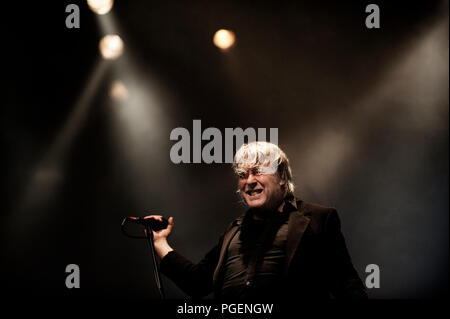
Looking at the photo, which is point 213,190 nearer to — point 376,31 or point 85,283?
point 85,283

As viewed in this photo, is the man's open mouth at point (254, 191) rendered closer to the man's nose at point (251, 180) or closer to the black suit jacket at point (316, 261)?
the man's nose at point (251, 180)

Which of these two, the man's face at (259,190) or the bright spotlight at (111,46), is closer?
the man's face at (259,190)

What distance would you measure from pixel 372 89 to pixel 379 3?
0.65 meters

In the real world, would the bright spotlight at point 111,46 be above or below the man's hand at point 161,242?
above

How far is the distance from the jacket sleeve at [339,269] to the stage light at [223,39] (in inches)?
67.1

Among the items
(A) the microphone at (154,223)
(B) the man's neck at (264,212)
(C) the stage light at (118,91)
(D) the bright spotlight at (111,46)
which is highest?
(D) the bright spotlight at (111,46)

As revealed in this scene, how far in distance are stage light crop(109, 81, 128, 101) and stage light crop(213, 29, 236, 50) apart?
0.76 metres

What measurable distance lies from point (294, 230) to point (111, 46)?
204cm

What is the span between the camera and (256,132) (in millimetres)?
2926

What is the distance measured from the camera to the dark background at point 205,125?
281 cm

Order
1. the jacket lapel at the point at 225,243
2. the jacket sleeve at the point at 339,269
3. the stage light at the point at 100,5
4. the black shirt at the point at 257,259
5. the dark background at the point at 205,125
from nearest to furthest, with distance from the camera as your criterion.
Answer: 1. the jacket sleeve at the point at 339,269
2. the black shirt at the point at 257,259
3. the jacket lapel at the point at 225,243
4. the dark background at the point at 205,125
5. the stage light at the point at 100,5

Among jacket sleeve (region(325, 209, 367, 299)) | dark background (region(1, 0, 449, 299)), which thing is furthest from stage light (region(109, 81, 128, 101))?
jacket sleeve (region(325, 209, 367, 299))

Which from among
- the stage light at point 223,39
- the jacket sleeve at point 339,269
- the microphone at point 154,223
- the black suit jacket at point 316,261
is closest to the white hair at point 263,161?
the black suit jacket at point 316,261

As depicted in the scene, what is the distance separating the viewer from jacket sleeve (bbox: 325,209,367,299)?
64.0 inches
